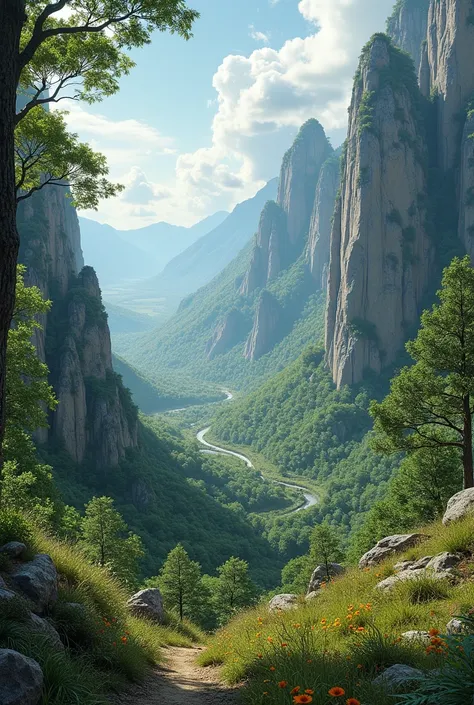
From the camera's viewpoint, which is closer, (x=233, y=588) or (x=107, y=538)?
(x=107, y=538)

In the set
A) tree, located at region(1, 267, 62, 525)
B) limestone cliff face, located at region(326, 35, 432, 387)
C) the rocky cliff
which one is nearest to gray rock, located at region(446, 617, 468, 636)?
tree, located at region(1, 267, 62, 525)

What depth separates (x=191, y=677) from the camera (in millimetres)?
8852

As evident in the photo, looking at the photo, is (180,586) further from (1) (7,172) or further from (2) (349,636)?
(1) (7,172)

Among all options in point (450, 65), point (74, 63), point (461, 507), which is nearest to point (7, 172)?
point (74, 63)

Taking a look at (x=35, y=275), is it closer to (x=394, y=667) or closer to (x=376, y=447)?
(x=376, y=447)

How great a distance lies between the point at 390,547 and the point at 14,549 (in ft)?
29.1

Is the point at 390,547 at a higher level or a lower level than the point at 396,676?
lower

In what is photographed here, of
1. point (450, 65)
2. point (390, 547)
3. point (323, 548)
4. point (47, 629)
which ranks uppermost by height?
point (450, 65)

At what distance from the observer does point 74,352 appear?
2896 inches

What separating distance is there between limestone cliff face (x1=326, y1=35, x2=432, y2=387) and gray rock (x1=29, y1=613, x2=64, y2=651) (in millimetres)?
111991

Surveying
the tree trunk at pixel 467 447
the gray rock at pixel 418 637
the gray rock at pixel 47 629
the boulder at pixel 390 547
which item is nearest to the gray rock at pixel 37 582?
the gray rock at pixel 47 629

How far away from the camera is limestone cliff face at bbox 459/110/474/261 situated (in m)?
108

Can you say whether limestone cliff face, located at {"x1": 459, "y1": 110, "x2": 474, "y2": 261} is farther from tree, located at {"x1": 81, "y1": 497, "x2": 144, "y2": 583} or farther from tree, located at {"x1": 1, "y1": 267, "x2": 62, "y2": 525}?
tree, located at {"x1": 1, "y1": 267, "x2": 62, "y2": 525}

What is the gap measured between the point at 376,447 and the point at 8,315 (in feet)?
48.4
